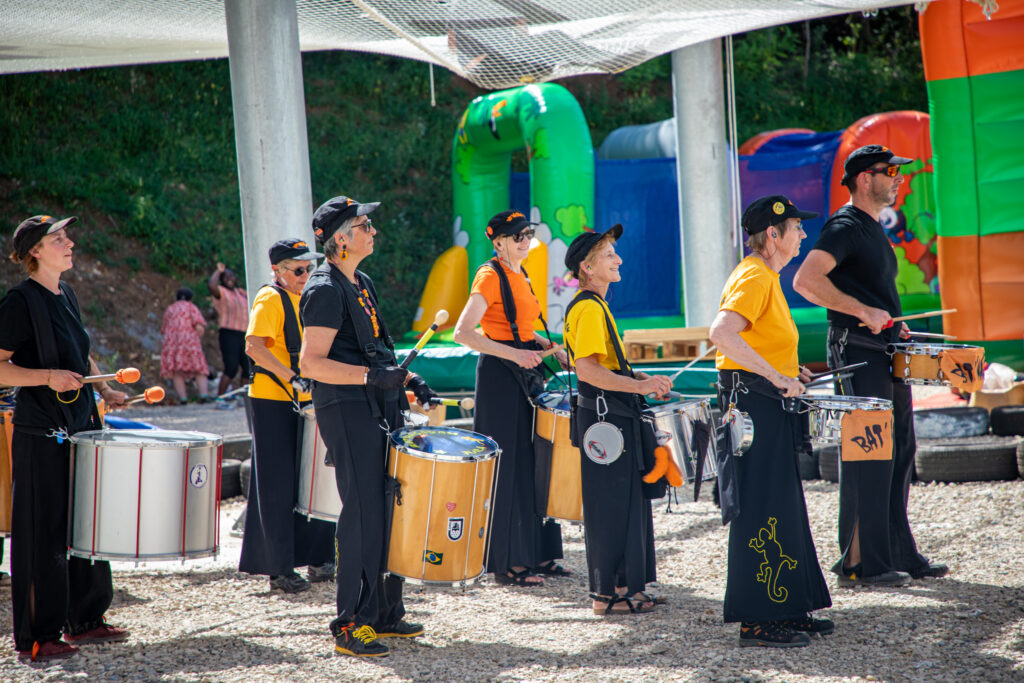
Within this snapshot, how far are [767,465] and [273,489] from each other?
2.57 m

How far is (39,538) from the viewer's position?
164 inches

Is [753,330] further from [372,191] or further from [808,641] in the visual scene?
[372,191]

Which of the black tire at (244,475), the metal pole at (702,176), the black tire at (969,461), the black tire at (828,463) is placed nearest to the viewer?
the black tire at (969,461)

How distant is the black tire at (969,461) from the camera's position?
251 inches

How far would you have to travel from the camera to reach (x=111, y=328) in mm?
15375

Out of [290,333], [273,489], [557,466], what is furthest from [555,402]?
[273,489]

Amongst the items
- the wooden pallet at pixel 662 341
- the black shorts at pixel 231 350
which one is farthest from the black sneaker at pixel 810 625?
the black shorts at pixel 231 350

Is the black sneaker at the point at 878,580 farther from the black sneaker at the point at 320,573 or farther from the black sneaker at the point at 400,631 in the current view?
the black sneaker at the point at 320,573

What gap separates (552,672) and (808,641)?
3.26 feet

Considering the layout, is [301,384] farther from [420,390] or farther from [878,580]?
[878,580]

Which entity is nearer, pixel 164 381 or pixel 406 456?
pixel 406 456

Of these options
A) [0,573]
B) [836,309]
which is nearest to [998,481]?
[836,309]

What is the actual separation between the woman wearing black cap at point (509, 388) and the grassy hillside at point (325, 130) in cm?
1241

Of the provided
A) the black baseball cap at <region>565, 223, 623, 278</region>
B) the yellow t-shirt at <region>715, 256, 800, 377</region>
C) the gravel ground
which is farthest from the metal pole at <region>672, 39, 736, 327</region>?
the yellow t-shirt at <region>715, 256, 800, 377</region>
